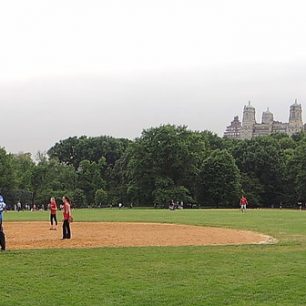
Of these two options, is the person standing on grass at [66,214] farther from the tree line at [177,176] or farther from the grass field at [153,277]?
the tree line at [177,176]

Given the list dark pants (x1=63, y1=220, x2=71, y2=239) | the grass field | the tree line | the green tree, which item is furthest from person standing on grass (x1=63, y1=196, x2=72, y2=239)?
the green tree

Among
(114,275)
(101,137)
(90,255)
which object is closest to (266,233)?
(90,255)

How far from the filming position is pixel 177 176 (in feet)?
362

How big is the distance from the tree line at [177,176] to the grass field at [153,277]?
3242 inches

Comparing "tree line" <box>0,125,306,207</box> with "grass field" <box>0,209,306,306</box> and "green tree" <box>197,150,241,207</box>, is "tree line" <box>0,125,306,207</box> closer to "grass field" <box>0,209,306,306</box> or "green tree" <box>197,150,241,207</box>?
"green tree" <box>197,150,241,207</box>

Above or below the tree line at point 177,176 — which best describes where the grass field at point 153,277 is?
below

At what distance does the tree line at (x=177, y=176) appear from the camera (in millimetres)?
102438

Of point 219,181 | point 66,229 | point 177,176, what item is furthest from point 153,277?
point 177,176

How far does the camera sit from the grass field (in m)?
11.3

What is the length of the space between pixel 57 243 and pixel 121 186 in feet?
318

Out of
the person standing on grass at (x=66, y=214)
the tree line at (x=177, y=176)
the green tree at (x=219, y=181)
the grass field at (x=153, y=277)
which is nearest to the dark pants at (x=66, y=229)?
the person standing on grass at (x=66, y=214)

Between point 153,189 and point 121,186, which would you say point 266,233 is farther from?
point 121,186

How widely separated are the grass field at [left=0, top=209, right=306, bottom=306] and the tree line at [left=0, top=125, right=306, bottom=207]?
8236cm

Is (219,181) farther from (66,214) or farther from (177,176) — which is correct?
(66,214)
